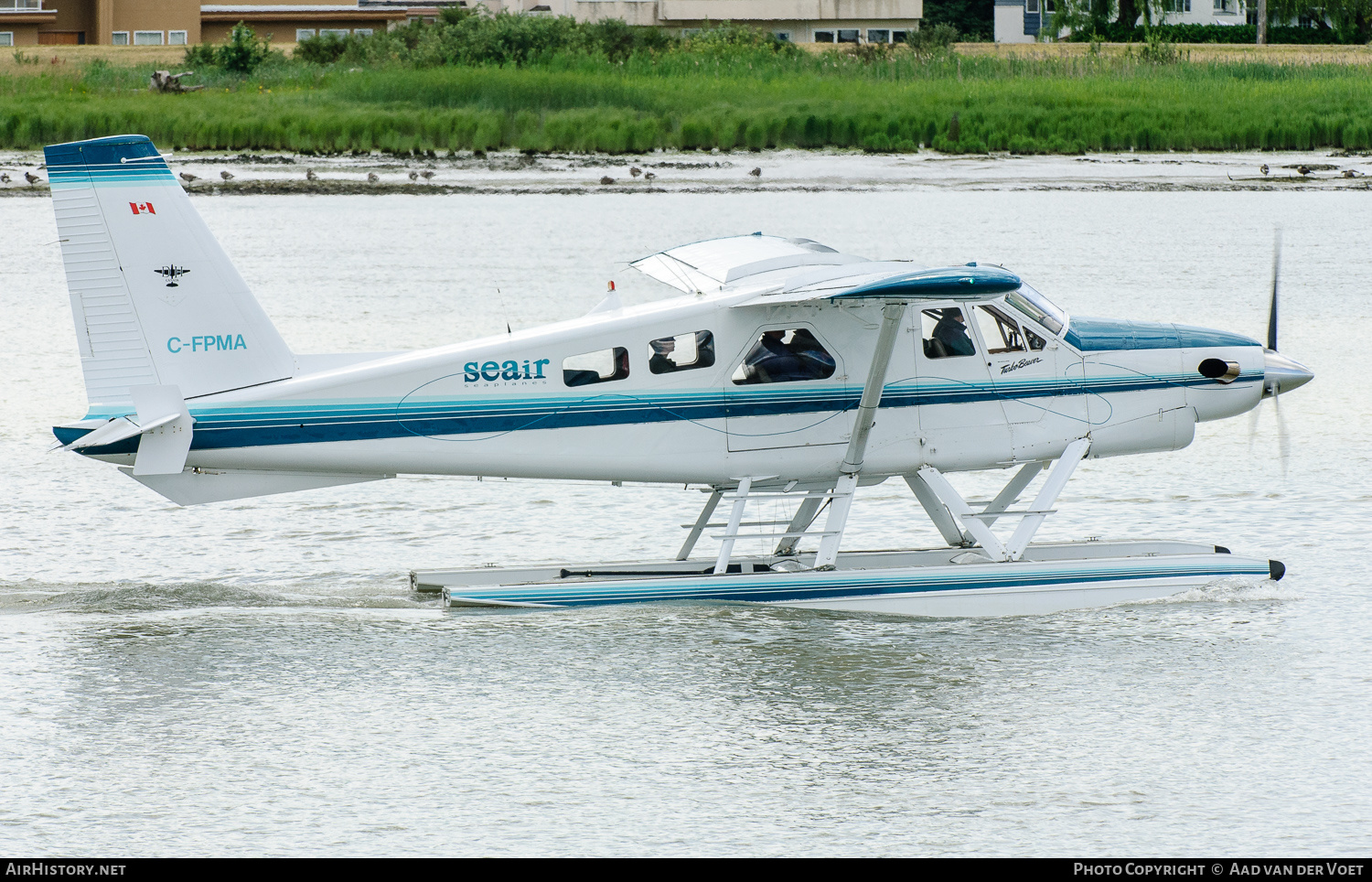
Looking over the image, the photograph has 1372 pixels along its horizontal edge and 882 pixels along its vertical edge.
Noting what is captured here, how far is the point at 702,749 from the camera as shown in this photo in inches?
296

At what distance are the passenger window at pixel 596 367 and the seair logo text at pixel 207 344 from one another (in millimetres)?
1923

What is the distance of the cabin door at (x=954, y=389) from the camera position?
380 inches

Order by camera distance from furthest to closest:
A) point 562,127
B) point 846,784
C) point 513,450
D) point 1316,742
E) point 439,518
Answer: point 562,127 → point 439,518 → point 513,450 → point 1316,742 → point 846,784

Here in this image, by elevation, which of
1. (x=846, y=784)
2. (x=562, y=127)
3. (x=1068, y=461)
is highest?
(x=562, y=127)

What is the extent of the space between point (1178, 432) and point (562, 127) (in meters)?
A: 34.9

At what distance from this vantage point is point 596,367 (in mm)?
9383

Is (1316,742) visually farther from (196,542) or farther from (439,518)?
(196,542)

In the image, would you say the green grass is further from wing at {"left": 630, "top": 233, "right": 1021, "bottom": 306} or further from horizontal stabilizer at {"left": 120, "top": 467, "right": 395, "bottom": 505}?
horizontal stabilizer at {"left": 120, "top": 467, "right": 395, "bottom": 505}

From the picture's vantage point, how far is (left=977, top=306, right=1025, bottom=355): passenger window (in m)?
9.73

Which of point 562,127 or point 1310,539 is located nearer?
point 1310,539

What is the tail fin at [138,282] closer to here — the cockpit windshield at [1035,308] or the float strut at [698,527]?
the float strut at [698,527]

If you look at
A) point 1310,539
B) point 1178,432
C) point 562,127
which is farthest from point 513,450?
point 562,127

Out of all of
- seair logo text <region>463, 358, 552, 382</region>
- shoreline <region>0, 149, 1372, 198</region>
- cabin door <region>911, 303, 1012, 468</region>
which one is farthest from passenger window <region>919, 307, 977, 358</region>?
shoreline <region>0, 149, 1372, 198</region>

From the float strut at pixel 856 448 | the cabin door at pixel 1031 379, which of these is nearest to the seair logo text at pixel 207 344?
the float strut at pixel 856 448
